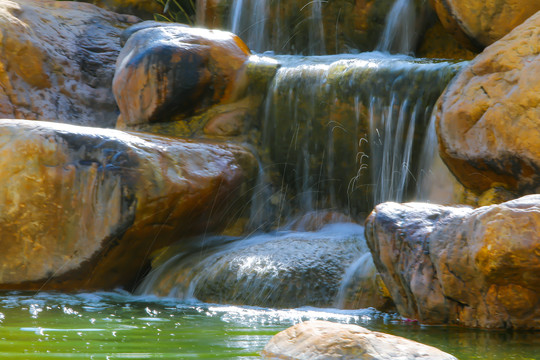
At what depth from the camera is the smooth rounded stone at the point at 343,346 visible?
2715 mm

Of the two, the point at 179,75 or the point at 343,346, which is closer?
the point at 343,346

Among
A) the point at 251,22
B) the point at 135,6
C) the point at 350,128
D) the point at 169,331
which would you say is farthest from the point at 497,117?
the point at 135,6

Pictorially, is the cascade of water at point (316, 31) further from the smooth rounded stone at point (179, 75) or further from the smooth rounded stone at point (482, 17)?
the smooth rounded stone at point (482, 17)

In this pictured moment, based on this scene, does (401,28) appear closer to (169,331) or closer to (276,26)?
(276,26)

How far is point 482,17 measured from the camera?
21.2ft

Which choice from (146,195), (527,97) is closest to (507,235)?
(527,97)

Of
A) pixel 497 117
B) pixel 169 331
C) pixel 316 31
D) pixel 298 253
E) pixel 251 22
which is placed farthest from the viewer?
pixel 251 22

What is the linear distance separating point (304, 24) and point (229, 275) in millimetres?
4441

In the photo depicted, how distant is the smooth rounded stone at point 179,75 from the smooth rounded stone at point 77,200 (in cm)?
125

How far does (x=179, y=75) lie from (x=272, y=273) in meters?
2.57

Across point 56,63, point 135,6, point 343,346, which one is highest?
point 135,6

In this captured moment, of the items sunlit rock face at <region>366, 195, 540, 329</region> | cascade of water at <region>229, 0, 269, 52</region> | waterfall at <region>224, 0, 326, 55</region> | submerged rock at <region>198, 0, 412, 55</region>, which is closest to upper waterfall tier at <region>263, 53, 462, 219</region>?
submerged rock at <region>198, 0, 412, 55</region>

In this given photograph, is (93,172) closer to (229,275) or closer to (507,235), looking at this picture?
(229,275)

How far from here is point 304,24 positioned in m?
8.84
